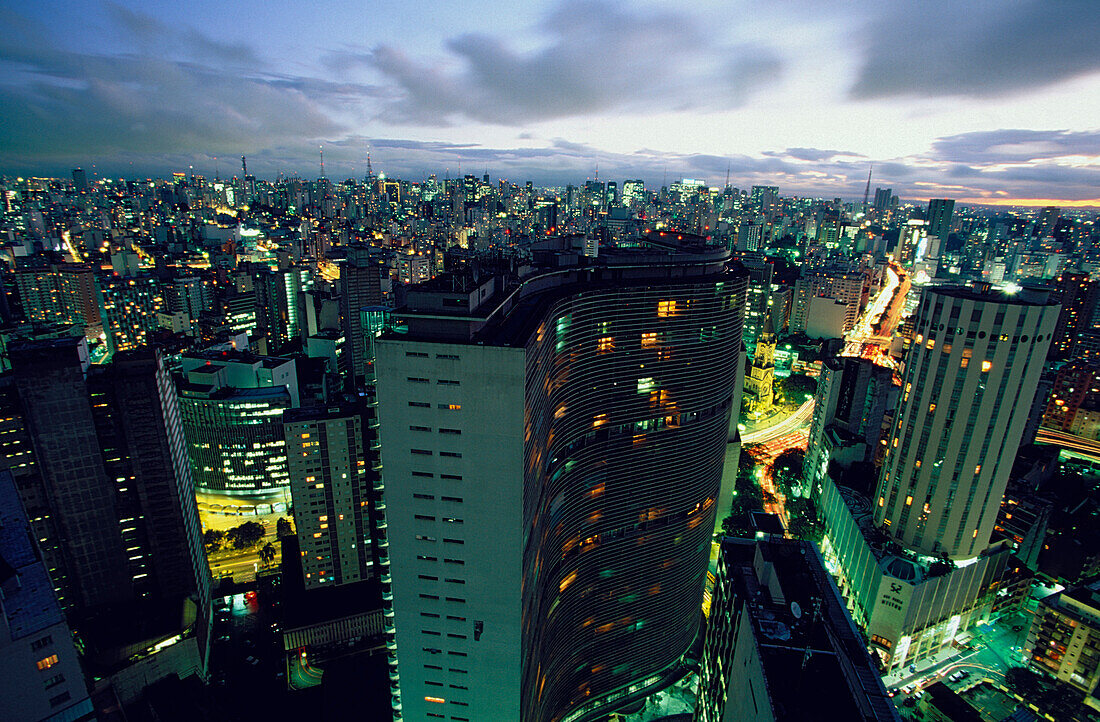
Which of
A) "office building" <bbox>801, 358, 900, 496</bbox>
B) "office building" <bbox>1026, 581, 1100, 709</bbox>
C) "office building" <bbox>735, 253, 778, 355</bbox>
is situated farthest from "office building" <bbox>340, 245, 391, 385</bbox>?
"office building" <bbox>1026, 581, 1100, 709</bbox>

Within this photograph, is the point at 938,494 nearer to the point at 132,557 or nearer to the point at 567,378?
the point at 567,378

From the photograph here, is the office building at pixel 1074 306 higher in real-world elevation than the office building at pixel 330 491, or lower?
higher

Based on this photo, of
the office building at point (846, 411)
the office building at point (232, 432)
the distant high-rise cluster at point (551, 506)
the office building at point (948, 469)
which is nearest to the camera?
the distant high-rise cluster at point (551, 506)

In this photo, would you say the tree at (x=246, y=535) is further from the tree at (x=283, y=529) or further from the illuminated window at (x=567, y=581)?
the illuminated window at (x=567, y=581)

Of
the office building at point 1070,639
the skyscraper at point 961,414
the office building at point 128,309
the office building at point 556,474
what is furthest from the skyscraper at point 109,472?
the office building at point 128,309

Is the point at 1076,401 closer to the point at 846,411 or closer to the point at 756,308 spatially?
the point at 846,411

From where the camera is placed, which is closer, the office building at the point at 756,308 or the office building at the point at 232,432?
the office building at the point at 232,432

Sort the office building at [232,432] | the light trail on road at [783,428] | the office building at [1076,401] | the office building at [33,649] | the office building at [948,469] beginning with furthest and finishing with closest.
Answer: the light trail on road at [783,428] → the office building at [1076,401] → the office building at [232,432] → the office building at [948,469] → the office building at [33,649]
